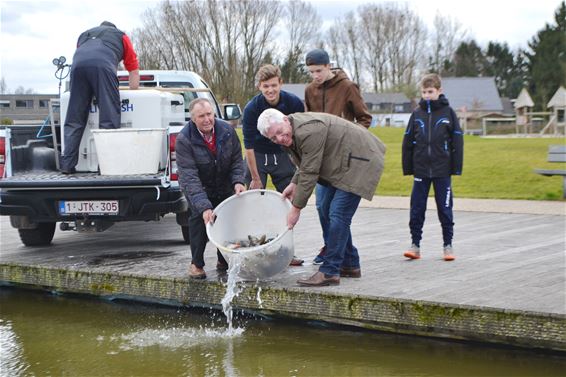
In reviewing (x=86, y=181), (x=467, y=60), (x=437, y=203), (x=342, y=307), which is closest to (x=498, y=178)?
(x=437, y=203)

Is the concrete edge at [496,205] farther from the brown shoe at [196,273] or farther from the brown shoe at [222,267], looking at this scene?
the brown shoe at [196,273]

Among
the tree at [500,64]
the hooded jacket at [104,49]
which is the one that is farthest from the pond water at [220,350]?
the tree at [500,64]

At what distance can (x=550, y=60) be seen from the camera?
79438 mm

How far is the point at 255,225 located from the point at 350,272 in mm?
875

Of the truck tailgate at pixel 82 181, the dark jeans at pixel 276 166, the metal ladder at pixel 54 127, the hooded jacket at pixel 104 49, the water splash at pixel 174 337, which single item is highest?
the hooded jacket at pixel 104 49

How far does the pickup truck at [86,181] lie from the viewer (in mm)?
8461

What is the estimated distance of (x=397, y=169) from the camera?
20.6 metres

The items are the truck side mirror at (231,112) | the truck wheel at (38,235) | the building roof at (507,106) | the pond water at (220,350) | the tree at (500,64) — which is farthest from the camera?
the tree at (500,64)

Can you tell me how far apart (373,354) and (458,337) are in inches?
23.3

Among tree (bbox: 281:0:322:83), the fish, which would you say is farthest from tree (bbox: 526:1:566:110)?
the fish

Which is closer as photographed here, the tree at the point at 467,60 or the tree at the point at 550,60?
the tree at the point at 550,60

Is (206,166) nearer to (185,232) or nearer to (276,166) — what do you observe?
(276,166)

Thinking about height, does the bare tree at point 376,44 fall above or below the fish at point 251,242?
above

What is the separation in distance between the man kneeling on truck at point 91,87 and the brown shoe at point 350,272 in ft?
10.1
